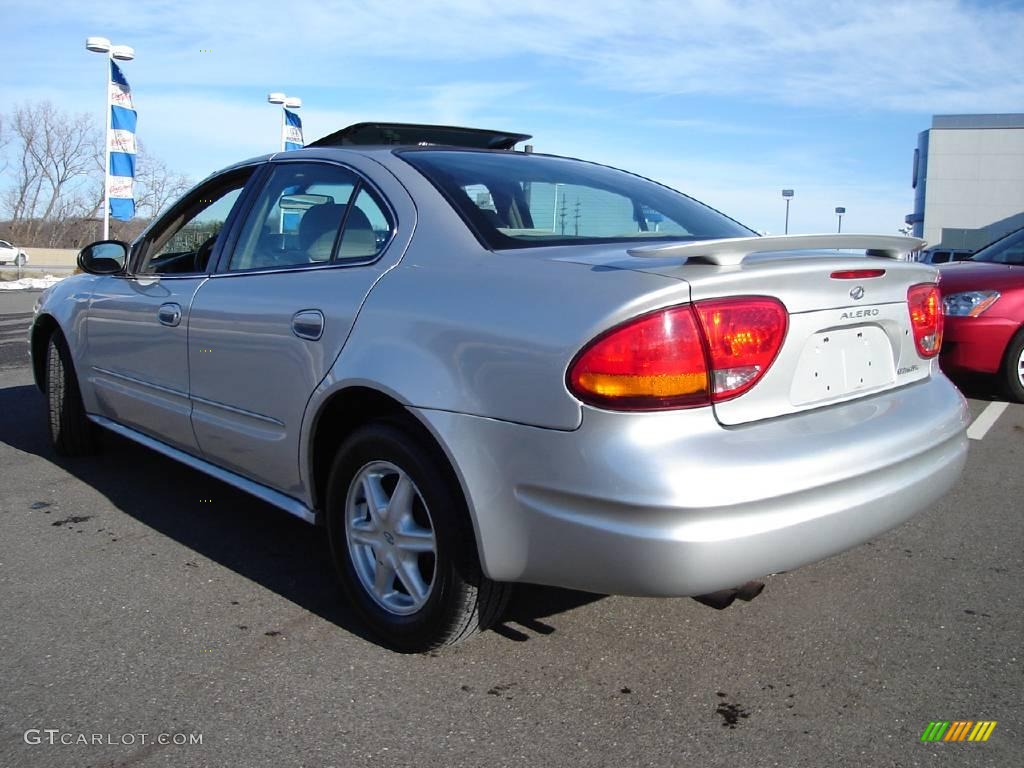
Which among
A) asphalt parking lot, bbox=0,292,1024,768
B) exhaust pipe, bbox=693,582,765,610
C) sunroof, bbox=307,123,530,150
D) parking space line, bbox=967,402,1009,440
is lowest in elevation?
asphalt parking lot, bbox=0,292,1024,768

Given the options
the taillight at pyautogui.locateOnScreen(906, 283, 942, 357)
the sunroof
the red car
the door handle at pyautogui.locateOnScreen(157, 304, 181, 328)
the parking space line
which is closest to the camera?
the taillight at pyautogui.locateOnScreen(906, 283, 942, 357)

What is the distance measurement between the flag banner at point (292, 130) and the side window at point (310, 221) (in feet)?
53.7

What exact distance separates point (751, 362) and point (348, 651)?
1480mm

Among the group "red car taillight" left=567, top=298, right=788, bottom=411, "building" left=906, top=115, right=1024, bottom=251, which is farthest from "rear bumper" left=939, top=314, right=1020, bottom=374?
"building" left=906, top=115, right=1024, bottom=251

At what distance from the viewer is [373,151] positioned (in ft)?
10.7

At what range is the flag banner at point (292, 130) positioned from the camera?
19.1 metres

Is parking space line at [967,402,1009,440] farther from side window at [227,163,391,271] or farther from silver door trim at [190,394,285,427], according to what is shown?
silver door trim at [190,394,285,427]

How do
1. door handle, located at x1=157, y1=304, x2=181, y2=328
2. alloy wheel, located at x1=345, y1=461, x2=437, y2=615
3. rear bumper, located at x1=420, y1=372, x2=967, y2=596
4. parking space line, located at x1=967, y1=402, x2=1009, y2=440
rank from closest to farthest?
rear bumper, located at x1=420, y1=372, x2=967, y2=596
alloy wheel, located at x1=345, y1=461, x2=437, y2=615
door handle, located at x1=157, y1=304, x2=181, y2=328
parking space line, located at x1=967, y1=402, x2=1009, y2=440

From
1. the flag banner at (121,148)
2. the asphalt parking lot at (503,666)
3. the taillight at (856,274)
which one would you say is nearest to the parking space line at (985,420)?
the asphalt parking lot at (503,666)

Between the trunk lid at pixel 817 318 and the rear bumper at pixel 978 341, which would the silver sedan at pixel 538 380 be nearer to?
the trunk lid at pixel 817 318

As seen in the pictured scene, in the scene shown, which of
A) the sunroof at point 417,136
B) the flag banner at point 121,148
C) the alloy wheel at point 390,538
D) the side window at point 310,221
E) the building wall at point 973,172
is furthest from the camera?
the building wall at point 973,172

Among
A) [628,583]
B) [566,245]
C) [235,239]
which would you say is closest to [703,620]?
[628,583]

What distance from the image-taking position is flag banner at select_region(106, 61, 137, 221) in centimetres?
1661

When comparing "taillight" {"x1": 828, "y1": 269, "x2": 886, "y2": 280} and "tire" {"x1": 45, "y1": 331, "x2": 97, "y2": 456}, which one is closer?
"taillight" {"x1": 828, "y1": 269, "x2": 886, "y2": 280}
